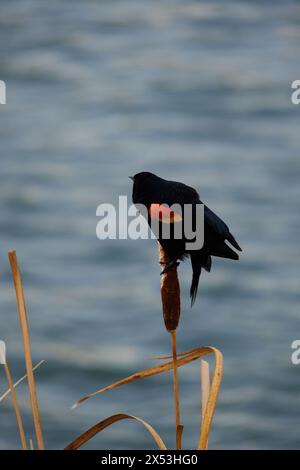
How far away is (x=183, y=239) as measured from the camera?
7.53 feet

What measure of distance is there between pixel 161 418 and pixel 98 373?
50 cm

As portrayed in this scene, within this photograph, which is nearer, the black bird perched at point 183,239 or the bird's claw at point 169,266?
the bird's claw at point 169,266

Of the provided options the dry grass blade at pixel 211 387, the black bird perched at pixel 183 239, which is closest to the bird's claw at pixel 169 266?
the black bird perched at pixel 183 239

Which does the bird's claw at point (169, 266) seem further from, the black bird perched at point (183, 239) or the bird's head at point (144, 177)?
the bird's head at point (144, 177)

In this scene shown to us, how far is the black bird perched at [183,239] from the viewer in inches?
86.8

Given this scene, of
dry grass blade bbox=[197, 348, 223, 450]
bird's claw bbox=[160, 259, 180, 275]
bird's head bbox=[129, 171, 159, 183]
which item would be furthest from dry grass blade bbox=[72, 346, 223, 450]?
bird's head bbox=[129, 171, 159, 183]

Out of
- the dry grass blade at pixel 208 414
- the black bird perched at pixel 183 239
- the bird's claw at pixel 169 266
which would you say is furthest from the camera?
the black bird perched at pixel 183 239

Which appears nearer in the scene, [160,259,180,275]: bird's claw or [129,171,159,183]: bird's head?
[160,259,180,275]: bird's claw

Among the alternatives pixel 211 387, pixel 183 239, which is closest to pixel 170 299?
pixel 211 387

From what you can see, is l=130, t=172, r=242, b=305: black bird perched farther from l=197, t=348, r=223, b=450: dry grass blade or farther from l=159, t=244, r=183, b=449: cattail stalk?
l=197, t=348, r=223, b=450: dry grass blade

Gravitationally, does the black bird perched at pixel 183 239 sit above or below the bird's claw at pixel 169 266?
above

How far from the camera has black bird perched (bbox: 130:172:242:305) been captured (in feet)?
7.23

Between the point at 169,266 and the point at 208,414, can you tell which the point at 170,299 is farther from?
the point at 208,414

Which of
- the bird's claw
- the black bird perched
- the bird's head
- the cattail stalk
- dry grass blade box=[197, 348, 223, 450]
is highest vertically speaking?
the bird's head
